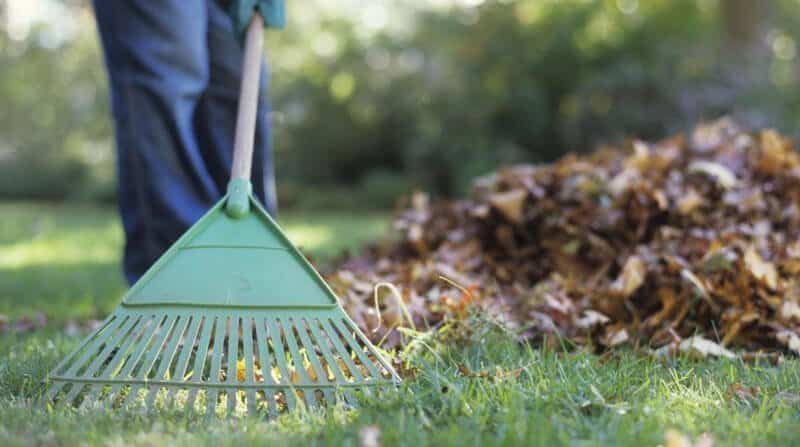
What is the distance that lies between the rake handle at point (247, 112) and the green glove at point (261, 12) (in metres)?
0.10

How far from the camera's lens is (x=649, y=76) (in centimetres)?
802

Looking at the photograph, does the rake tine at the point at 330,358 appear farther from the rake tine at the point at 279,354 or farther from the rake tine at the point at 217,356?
the rake tine at the point at 217,356

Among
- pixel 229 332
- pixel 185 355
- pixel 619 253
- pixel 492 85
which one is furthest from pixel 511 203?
pixel 492 85

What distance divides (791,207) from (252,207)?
195 centimetres

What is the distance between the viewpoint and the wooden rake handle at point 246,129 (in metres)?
1.83

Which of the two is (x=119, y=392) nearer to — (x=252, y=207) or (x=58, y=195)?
(x=252, y=207)

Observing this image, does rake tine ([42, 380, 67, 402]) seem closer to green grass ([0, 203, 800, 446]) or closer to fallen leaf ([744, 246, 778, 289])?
green grass ([0, 203, 800, 446])

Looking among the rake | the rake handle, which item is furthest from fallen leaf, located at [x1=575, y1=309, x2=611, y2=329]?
the rake handle

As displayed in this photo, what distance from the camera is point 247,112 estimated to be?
6.64 ft

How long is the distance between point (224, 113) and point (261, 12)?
0.52m

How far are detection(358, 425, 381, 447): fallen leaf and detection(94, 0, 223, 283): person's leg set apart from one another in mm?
1344

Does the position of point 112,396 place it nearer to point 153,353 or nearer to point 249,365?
point 153,353

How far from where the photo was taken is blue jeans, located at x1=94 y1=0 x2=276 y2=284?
2.36 metres

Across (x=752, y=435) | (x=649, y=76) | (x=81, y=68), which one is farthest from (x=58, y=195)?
(x=752, y=435)
